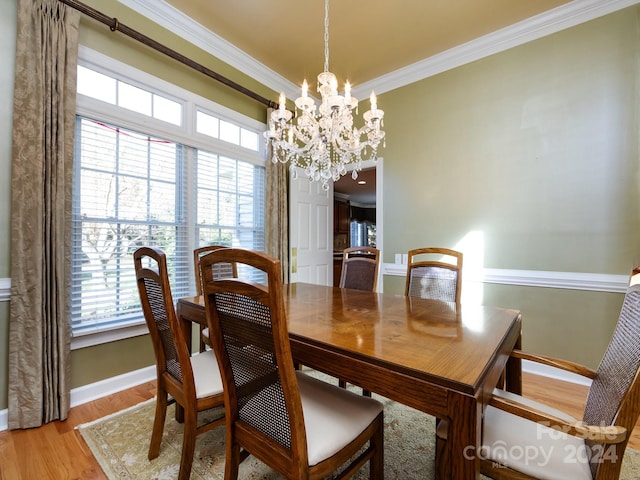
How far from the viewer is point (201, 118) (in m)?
2.80

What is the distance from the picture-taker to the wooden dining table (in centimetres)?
80

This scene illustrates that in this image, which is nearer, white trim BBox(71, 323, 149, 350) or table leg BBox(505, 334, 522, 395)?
table leg BBox(505, 334, 522, 395)

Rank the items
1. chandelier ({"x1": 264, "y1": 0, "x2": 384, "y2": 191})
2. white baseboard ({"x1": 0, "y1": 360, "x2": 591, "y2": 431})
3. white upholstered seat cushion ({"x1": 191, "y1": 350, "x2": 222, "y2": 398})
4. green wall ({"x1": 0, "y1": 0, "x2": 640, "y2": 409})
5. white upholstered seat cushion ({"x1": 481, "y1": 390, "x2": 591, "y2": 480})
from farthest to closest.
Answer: green wall ({"x1": 0, "y1": 0, "x2": 640, "y2": 409}), white baseboard ({"x1": 0, "y1": 360, "x2": 591, "y2": 431}), chandelier ({"x1": 264, "y1": 0, "x2": 384, "y2": 191}), white upholstered seat cushion ({"x1": 191, "y1": 350, "x2": 222, "y2": 398}), white upholstered seat cushion ({"x1": 481, "y1": 390, "x2": 591, "y2": 480})

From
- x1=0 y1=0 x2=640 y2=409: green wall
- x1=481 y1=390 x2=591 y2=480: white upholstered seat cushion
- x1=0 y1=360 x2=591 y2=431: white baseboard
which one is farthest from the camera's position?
x1=0 y1=0 x2=640 y2=409: green wall

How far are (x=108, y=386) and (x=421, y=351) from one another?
2.35 meters

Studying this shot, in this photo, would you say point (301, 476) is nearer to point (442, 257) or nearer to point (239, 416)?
point (239, 416)

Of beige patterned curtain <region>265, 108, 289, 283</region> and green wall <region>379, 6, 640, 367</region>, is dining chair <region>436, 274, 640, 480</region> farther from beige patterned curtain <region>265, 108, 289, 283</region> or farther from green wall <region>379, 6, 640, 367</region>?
beige patterned curtain <region>265, 108, 289, 283</region>

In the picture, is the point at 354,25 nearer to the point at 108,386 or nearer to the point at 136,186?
the point at 136,186

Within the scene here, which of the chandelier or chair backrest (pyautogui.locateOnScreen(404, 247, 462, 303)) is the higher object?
the chandelier

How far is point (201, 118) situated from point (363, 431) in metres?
2.85

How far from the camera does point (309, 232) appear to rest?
368 centimetres

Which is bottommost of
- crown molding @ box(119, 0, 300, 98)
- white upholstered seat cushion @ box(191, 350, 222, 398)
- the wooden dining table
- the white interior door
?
white upholstered seat cushion @ box(191, 350, 222, 398)

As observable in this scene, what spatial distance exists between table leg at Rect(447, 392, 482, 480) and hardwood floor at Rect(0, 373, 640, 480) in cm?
161

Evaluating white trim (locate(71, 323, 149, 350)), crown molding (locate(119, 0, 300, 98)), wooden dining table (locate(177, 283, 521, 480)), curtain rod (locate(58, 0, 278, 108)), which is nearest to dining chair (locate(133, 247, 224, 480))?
wooden dining table (locate(177, 283, 521, 480))
